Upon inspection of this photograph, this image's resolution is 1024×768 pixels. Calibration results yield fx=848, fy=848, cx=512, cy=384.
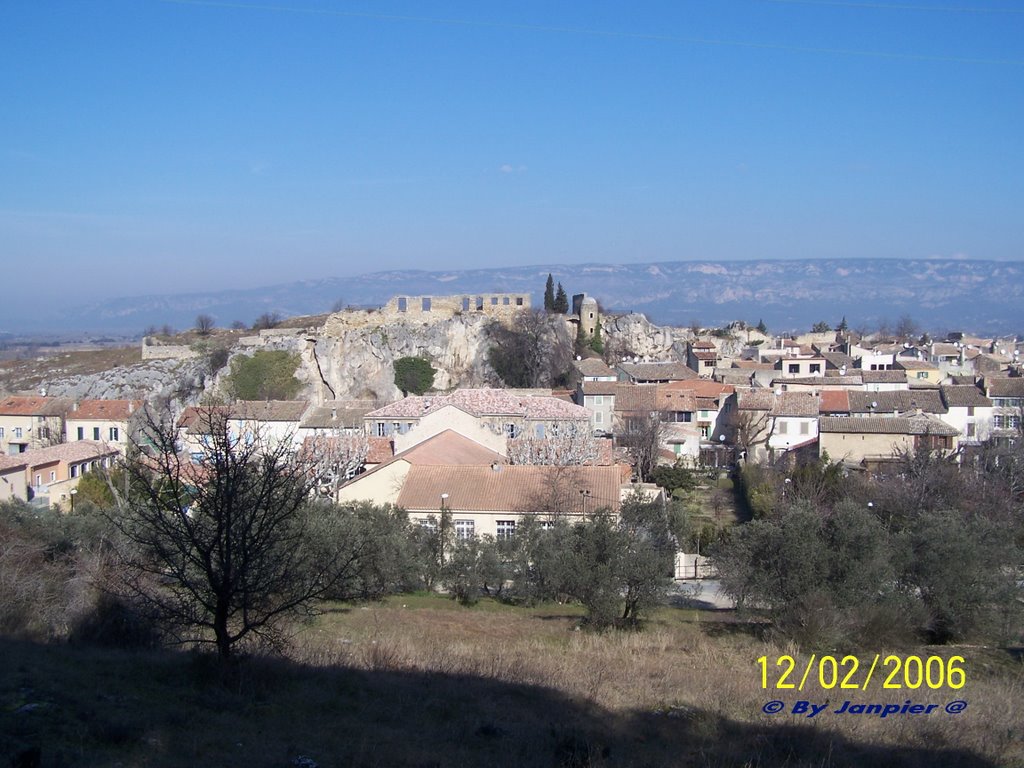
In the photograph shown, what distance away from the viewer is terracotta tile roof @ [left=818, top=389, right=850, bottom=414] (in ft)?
127

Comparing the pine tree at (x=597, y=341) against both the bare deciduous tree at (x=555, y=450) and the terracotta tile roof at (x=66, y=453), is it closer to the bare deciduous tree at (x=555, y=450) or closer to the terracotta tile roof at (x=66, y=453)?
the bare deciduous tree at (x=555, y=450)

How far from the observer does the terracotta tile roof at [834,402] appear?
127ft

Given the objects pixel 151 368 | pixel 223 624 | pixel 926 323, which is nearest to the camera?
pixel 223 624

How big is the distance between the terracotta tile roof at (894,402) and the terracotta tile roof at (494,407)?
41.4 ft

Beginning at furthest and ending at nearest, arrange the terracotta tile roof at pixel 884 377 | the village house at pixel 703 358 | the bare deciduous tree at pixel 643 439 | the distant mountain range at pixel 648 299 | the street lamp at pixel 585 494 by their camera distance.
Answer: the distant mountain range at pixel 648 299
the village house at pixel 703 358
the terracotta tile roof at pixel 884 377
the bare deciduous tree at pixel 643 439
the street lamp at pixel 585 494

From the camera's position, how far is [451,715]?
8719 millimetres

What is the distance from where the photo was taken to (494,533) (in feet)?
75.0

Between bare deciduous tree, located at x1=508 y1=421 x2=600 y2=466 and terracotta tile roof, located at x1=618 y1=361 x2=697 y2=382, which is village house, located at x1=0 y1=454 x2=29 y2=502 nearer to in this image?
bare deciduous tree, located at x1=508 y1=421 x2=600 y2=466

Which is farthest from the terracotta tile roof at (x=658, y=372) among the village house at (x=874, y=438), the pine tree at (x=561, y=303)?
the village house at (x=874, y=438)

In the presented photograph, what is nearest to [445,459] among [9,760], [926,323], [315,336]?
[9,760]

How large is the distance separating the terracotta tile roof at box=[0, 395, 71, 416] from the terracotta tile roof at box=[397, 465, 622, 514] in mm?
24456

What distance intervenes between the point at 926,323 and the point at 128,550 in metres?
179

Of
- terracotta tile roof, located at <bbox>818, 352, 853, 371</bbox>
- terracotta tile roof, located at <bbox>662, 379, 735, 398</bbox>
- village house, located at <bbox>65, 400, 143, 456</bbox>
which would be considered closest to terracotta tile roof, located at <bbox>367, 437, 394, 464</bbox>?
village house, located at <bbox>65, 400, 143, 456</bbox>

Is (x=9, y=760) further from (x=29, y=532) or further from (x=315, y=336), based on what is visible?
(x=315, y=336)
